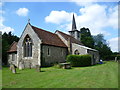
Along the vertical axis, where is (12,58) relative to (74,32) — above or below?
below

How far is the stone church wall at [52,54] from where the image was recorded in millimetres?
24570

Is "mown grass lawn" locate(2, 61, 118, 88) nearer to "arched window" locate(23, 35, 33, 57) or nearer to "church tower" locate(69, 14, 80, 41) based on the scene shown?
"arched window" locate(23, 35, 33, 57)

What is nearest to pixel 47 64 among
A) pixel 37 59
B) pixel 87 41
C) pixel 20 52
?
pixel 37 59

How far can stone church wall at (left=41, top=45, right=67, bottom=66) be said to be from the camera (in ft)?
80.6

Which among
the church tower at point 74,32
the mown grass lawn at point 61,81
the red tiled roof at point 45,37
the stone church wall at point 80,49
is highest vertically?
the church tower at point 74,32

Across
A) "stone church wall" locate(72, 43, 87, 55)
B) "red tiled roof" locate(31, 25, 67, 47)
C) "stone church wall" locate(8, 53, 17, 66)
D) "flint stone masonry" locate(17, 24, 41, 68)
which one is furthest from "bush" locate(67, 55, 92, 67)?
"stone church wall" locate(8, 53, 17, 66)

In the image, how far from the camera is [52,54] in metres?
26.7

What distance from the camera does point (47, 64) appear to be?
82.5 ft

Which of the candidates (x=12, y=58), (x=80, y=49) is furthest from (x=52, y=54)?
(x=12, y=58)

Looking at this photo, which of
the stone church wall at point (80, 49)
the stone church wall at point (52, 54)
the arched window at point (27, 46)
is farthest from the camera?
the stone church wall at point (80, 49)

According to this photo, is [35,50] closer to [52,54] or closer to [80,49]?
[52,54]

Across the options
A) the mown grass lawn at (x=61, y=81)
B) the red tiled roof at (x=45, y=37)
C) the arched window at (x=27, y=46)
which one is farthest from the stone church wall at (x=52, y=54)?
the mown grass lawn at (x=61, y=81)

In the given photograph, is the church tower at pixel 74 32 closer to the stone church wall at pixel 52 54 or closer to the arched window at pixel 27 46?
the stone church wall at pixel 52 54

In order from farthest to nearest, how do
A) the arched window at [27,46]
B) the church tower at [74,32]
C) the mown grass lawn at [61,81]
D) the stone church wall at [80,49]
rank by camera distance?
the church tower at [74,32], the stone church wall at [80,49], the arched window at [27,46], the mown grass lawn at [61,81]
